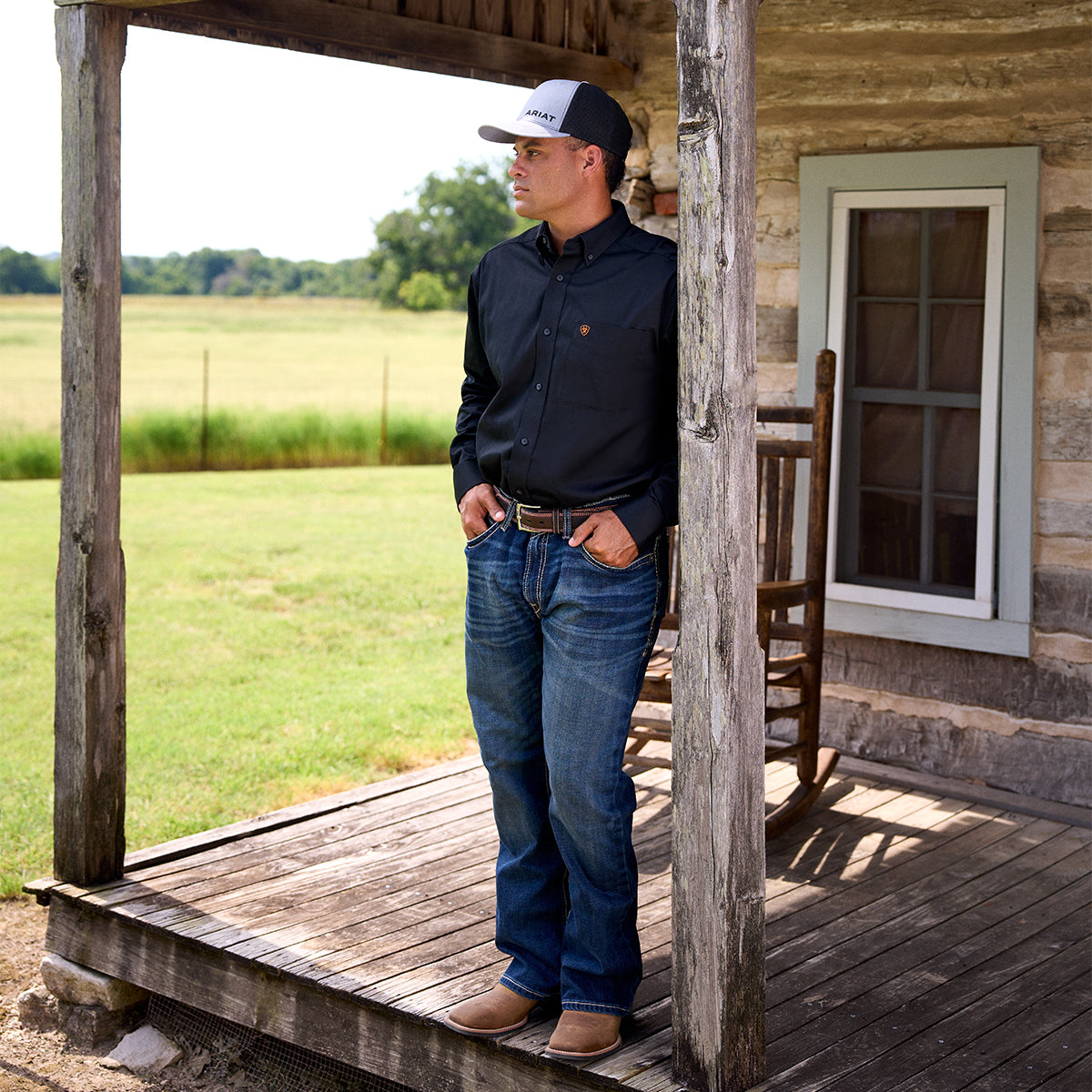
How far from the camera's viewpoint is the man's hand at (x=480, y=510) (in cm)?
285

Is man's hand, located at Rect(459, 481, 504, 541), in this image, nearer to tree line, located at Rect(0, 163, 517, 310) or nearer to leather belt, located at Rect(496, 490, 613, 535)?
leather belt, located at Rect(496, 490, 613, 535)

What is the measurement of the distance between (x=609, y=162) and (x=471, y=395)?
596mm

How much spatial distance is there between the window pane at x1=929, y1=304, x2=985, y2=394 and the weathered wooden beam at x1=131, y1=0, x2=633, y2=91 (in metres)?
1.52

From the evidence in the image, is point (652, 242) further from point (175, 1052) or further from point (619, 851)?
point (175, 1052)

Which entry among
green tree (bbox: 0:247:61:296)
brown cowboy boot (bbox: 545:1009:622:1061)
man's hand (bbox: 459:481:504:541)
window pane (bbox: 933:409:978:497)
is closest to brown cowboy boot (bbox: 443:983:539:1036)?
brown cowboy boot (bbox: 545:1009:622:1061)

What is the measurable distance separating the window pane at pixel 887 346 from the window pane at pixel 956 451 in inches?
7.2

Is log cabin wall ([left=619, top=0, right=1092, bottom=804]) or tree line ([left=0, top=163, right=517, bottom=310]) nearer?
log cabin wall ([left=619, top=0, right=1092, bottom=804])

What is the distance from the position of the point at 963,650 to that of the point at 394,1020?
2.58 metres

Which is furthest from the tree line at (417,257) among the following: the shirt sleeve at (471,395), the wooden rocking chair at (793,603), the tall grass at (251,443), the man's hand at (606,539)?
the man's hand at (606,539)

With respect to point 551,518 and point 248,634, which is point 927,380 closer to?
point 551,518

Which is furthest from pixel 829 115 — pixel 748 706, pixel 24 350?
pixel 24 350

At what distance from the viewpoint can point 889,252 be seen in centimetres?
501

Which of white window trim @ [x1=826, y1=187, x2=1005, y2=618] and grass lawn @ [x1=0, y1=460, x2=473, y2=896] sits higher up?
white window trim @ [x1=826, y1=187, x2=1005, y2=618]

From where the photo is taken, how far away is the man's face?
2.73 meters
